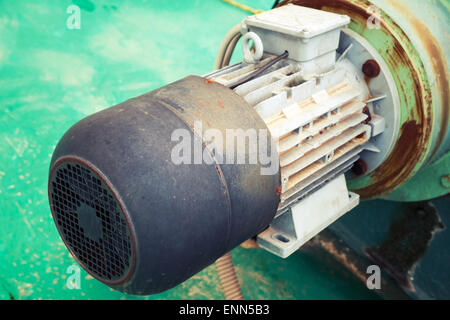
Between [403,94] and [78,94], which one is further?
[78,94]

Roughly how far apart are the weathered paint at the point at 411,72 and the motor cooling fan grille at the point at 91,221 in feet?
2.64

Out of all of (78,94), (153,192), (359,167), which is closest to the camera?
(153,192)

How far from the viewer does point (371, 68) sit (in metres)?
1.26

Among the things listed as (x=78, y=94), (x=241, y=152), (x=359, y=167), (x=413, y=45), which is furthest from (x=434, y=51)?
(x=78, y=94)

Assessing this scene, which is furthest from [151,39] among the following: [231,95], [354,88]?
[231,95]

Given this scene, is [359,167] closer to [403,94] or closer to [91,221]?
[403,94]

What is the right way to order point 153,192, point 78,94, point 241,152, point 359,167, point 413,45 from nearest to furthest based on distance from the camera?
point 153,192
point 241,152
point 413,45
point 359,167
point 78,94

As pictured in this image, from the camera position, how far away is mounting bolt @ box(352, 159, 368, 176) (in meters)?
A: 1.38

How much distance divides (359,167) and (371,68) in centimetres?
29

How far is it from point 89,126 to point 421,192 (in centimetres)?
103

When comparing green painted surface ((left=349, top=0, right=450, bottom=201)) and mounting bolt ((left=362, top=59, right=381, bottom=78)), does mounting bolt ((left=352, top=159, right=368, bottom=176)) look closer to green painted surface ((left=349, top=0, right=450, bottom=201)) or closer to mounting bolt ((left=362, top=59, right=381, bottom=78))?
green painted surface ((left=349, top=0, right=450, bottom=201))

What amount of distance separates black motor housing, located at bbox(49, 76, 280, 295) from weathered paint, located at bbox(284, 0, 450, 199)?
484 mm

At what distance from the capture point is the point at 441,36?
4.12ft

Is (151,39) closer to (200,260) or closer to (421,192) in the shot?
(421,192)
